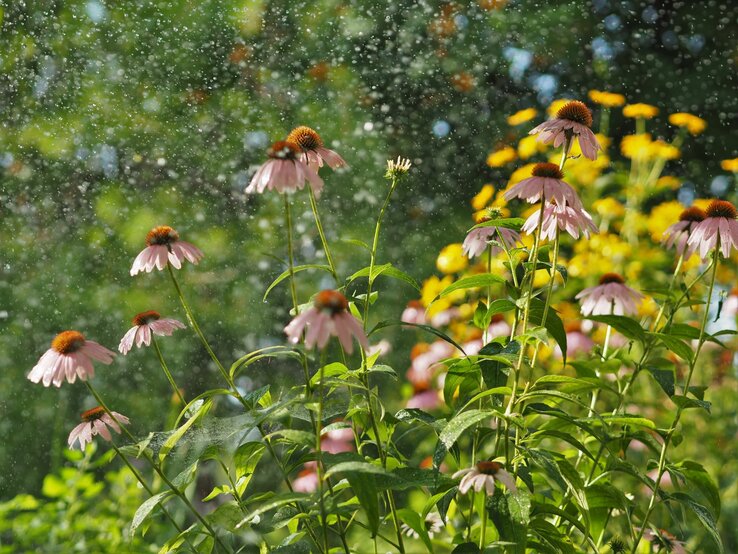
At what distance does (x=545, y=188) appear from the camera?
65cm

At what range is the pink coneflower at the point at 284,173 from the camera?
0.57 metres

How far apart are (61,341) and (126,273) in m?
1.67

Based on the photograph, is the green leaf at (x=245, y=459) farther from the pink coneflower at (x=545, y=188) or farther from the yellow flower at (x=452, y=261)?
the yellow flower at (x=452, y=261)

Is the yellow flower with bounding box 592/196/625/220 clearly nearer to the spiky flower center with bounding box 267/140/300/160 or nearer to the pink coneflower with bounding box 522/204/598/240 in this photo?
the pink coneflower with bounding box 522/204/598/240

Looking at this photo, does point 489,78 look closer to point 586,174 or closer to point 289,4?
point 289,4

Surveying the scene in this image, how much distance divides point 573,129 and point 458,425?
240 mm

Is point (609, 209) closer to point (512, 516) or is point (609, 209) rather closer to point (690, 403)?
point (690, 403)

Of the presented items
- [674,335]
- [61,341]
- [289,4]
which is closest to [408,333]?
[289,4]

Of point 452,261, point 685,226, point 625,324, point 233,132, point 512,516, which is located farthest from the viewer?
point 233,132

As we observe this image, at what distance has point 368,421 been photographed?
28.0 inches

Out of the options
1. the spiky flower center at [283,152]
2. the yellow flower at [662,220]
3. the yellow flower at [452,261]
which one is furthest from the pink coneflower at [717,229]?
the yellow flower at [662,220]

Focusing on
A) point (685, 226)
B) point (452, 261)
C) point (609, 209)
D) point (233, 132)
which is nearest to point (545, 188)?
point (685, 226)

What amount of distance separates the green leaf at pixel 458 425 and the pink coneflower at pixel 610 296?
13.0 inches

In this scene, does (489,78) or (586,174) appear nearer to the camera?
(586,174)
